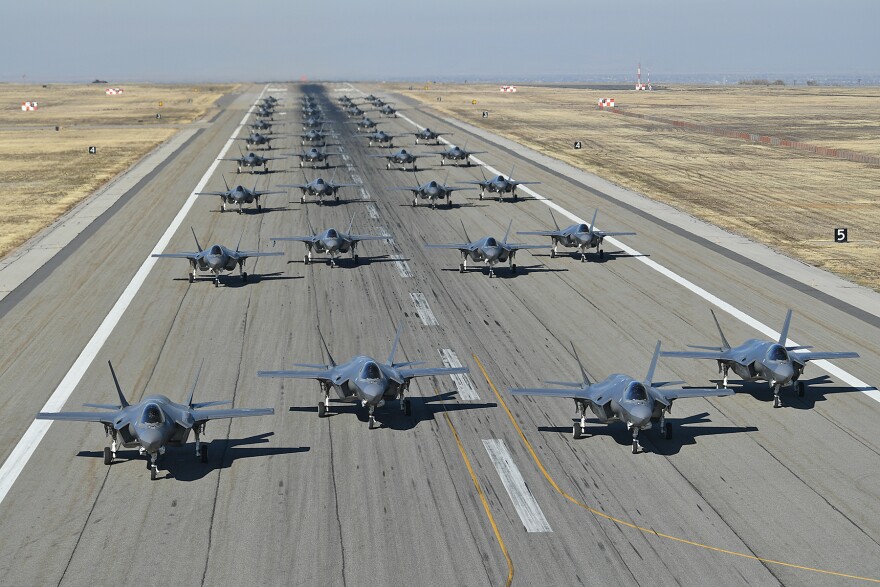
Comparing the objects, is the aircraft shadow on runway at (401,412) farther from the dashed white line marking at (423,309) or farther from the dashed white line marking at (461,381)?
the dashed white line marking at (423,309)

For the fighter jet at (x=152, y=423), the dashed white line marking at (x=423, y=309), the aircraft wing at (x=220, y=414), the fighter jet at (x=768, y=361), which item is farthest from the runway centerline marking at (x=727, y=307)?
the fighter jet at (x=152, y=423)

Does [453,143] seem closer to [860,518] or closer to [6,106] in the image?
[860,518]

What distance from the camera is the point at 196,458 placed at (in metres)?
24.5

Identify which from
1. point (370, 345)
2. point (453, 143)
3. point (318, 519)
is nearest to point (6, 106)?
point (453, 143)

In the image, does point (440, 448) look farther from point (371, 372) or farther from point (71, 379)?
point (71, 379)

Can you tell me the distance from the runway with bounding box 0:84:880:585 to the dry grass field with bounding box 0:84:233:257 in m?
19.5

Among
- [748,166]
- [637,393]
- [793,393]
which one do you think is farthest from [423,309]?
[748,166]

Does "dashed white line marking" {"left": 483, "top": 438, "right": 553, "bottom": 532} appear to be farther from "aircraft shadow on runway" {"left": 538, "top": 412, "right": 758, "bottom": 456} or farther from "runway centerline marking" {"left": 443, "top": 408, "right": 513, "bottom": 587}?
"aircraft shadow on runway" {"left": 538, "top": 412, "right": 758, "bottom": 456}

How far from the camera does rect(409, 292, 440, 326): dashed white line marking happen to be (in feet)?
123

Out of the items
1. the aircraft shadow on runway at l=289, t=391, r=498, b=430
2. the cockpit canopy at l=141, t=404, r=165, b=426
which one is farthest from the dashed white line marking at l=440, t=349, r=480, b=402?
the cockpit canopy at l=141, t=404, r=165, b=426

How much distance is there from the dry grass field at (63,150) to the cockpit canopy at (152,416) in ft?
111

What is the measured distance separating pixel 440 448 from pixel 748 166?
242 ft

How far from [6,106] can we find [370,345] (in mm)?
185140

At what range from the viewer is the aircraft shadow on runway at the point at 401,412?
89.6 feet
